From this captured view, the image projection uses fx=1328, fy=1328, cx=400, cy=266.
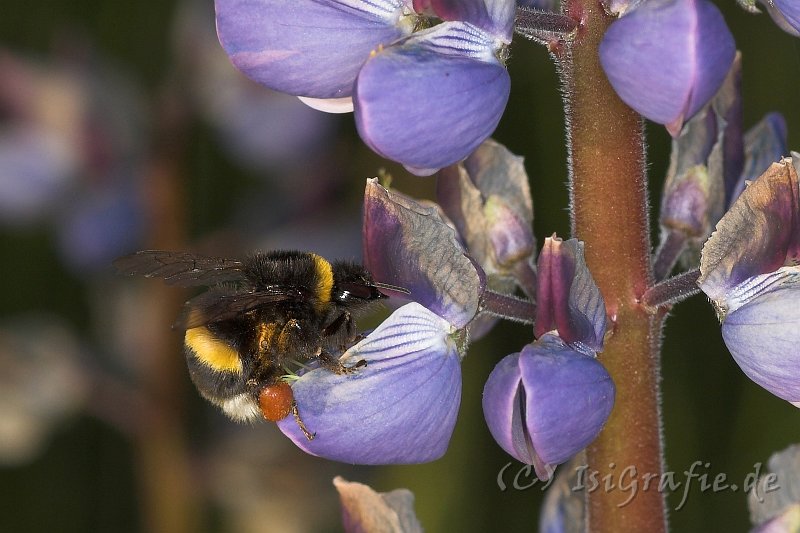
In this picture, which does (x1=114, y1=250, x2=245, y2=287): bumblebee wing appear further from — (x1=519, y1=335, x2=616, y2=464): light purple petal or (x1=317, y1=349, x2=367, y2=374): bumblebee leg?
(x1=519, y1=335, x2=616, y2=464): light purple petal

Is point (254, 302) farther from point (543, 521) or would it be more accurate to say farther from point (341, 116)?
point (341, 116)

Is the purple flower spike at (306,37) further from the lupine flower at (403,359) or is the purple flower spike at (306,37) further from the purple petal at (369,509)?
the purple petal at (369,509)

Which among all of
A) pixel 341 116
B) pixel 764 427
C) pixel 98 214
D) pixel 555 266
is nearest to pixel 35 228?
pixel 98 214

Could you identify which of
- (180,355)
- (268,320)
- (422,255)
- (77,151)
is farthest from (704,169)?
(77,151)

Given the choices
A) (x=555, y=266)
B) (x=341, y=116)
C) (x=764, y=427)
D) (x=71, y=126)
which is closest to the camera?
(x=555, y=266)

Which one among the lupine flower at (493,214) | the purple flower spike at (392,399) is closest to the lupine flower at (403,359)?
the purple flower spike at (392,399)

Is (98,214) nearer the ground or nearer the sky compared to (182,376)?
nearer the sky

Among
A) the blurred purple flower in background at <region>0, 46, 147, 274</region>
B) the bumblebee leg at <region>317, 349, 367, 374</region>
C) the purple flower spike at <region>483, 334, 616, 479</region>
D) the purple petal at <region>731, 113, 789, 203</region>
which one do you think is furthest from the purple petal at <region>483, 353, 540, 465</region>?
the blurred purple flower in background at <region>0, 46, 147, 274</region>

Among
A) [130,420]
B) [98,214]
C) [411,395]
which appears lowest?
[130,420]
